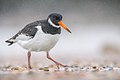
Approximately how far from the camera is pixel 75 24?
17.6 feet

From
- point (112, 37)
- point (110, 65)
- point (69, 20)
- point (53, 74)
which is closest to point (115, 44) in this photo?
point (112, 37)

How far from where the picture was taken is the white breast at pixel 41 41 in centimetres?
402

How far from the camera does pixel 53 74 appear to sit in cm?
390

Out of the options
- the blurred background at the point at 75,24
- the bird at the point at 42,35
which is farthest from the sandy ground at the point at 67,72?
the blurred background at the point at 75,24

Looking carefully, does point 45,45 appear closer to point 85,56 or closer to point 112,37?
point 85,56

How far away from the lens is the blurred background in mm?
4938

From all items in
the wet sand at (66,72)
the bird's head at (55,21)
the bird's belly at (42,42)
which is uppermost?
the bird's head at (55,21)

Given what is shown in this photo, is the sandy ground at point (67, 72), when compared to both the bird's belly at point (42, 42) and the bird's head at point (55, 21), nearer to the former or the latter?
the bird's belly at point (42, 42)

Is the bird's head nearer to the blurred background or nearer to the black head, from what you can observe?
the black head

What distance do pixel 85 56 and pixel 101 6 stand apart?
62cm

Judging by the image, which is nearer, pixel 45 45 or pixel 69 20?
pixel 45 45

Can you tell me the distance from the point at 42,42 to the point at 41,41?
0.4 inches

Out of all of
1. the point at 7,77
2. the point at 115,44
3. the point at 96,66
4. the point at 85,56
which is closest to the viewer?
the point at 7,77

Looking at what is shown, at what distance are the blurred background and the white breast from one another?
0.69 meters
